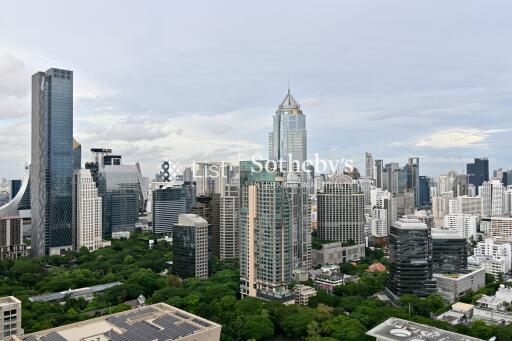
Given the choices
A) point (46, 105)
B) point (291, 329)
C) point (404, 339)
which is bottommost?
point (291, 329)

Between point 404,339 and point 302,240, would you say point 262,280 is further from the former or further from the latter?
point 404,339

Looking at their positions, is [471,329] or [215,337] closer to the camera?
[215,337]

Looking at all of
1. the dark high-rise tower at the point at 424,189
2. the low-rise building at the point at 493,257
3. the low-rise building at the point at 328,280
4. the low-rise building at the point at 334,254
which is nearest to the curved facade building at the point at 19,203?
the low-rise building at the point at 334,254

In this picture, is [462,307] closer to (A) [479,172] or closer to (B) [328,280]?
(B) [328,280]

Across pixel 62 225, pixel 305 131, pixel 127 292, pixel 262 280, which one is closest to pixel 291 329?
pixel 262 280

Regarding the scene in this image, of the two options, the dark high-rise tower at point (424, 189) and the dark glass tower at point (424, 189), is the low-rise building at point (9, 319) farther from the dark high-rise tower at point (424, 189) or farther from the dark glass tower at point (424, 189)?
the dark glass tower at point (424, 189)

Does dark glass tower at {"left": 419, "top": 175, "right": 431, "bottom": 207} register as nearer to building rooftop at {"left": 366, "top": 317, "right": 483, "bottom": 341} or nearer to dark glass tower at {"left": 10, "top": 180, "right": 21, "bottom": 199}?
dark glass tower at {"left": 10, "top": 180, "right": 21, "bottom": 199}
